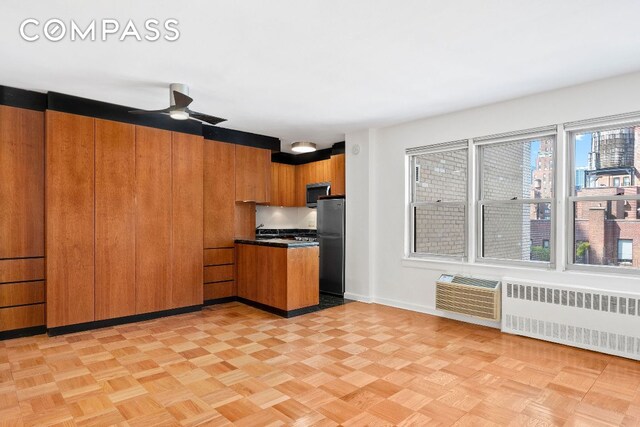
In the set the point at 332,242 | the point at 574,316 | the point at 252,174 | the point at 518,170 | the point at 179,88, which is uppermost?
the point at 179,88

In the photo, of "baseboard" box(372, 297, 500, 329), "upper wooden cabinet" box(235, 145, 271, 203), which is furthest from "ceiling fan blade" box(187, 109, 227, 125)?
"baseboard" box(372, 297, 500, 329)

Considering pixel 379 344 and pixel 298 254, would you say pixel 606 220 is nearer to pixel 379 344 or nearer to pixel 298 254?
pixel 379 344

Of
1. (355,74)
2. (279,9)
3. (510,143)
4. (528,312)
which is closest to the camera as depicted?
(279,9)

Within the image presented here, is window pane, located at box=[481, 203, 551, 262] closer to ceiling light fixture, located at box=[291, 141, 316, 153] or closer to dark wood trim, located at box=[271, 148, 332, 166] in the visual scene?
ceiling light fixture, located at box=[291, 141, 316, 153]

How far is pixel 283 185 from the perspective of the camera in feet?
24.1

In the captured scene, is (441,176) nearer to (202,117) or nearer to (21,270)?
(202,117)

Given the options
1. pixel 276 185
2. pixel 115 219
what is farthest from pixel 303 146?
pixel 115 219

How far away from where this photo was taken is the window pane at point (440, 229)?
4.83 meters

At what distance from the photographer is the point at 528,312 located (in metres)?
3.94

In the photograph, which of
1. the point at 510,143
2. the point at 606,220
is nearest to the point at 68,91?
the point at 510,143

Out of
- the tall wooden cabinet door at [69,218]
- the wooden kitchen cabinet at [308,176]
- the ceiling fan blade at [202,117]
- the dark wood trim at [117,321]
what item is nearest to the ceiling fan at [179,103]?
the ceiling fan blade at [202,117]

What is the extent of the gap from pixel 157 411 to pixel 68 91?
348cm

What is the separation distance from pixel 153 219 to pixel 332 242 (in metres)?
2.85

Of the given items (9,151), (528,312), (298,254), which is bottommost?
(528,312)
